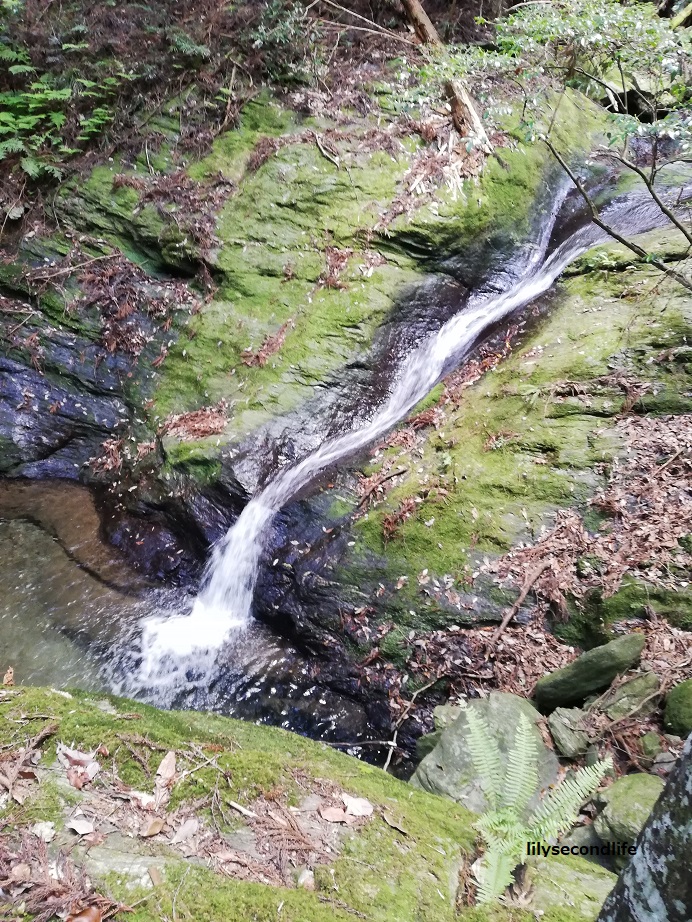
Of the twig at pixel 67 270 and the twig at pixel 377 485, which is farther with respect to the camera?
the twig at pixel 67 270

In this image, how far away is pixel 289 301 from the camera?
779 cm

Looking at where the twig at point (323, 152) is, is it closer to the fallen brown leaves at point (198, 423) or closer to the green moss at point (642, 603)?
the fallen brown leaves at point (198, 423)

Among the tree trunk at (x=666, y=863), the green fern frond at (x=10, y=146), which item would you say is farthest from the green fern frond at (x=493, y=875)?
the green fern frond at (x=10, y=146)

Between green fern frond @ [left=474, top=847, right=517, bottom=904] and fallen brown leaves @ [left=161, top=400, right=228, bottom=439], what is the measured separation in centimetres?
567

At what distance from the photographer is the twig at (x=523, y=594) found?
4.65 meters

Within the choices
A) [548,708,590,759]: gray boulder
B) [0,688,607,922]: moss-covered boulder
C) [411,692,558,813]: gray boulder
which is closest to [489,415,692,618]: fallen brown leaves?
[548,708,590,759]: gray boulder

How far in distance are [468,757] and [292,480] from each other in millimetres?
3663

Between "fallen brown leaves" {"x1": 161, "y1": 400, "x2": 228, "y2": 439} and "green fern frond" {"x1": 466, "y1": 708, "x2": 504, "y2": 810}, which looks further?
"fallen brown leaves" {"x1": 161, "y1": 400, "x2": 228, "y2": 439}

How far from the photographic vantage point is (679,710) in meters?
3.47

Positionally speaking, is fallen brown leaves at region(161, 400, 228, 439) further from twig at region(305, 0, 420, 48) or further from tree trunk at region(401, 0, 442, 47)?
twig at region(305, 0, 420, 48)

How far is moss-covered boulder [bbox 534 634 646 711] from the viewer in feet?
12.7

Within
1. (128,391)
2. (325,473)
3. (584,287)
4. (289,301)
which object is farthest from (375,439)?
(128,391)

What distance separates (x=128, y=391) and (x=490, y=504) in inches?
219

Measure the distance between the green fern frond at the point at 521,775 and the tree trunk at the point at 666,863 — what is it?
1.11 meters
